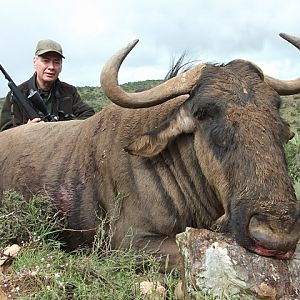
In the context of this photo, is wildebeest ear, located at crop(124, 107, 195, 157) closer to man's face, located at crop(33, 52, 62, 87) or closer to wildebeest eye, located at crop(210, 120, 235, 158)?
wildebeest eye, located at crop(210, 120, 235, 158)

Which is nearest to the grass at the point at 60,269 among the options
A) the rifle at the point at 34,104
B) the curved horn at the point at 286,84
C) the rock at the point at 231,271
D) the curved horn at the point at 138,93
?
the rock at the point at 231,271

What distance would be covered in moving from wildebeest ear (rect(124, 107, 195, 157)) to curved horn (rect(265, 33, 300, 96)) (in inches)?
43.2

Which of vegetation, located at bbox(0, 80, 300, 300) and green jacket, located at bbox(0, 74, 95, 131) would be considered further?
green jacket, located at bbox(0, 74, 95, 131)

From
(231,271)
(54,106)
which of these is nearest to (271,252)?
(231,271)

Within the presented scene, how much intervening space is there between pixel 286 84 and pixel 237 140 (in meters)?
1.51

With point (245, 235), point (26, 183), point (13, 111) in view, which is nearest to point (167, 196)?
point (245, 235)

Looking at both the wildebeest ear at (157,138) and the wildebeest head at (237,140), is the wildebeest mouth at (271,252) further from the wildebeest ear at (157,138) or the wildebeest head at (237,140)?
the wildebeest ear at (157,138)

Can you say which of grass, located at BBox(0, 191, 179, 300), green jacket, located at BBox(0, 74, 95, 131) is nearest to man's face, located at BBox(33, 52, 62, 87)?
green jacket, located at BBox(0, 74, 95, 131)

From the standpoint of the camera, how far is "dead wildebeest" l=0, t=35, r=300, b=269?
14.5ft

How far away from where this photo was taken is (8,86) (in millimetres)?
9508

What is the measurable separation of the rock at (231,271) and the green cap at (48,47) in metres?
5.80

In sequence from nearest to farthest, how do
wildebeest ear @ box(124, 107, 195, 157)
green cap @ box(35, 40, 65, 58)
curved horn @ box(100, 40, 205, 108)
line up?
curved horn @ box(100, 40, 205, 108) < wildebeest ear @ box(124, 107, 195, 157) < green cap @ box(35, 40, 65, 58)

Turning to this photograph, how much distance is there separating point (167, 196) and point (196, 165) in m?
0.38

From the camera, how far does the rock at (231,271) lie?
388cm
